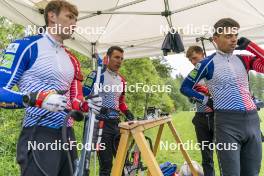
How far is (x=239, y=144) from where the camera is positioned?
106 inches

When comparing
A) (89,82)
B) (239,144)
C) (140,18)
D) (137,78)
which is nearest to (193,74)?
(239,144)

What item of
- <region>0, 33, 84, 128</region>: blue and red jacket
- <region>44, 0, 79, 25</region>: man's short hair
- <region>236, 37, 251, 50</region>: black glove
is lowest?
<region>0, 33, 84, 128</region>: blue and red jacket

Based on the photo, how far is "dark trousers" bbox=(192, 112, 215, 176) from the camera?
14.4 feet

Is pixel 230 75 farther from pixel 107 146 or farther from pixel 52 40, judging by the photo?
pixel 107 146

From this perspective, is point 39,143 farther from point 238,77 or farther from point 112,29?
point 112,29

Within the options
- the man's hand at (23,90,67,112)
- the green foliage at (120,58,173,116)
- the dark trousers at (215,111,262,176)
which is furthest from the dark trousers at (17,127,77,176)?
the green foliage at (120,58,173,116)

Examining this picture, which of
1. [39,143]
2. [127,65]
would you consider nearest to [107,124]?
[39,143]

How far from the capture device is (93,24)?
6.06m

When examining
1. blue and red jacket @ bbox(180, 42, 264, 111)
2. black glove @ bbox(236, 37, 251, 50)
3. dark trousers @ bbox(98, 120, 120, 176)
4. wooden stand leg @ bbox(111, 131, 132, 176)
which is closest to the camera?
wooden stand leg @ bbox(111, 131, 132, 176)

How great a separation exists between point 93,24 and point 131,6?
886 millimetres

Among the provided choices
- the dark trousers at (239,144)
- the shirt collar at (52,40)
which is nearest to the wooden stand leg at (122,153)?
the dark trousers at (239,144)

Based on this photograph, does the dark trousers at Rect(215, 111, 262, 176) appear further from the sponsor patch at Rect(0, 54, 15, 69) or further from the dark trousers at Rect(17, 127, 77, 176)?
the sponsor patch at Rect(0, 54, 15, 69)

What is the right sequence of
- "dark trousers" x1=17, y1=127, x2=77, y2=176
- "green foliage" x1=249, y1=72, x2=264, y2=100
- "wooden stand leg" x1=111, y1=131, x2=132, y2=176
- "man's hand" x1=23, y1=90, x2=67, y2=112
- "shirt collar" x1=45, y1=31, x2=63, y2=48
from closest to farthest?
"man's hand" x1=23, y1=90, x2=67, y2=112 → "dark trousers" x1=17, y1=127, x2=77, y2=176 → "shirt collar" x1=45, y1=31, x2=63, y2=48 → "wooden stand leg" x1=111, y1=131, x2=132, y2=176 → "green foliage" x1=249, y1=72, x2=264, y2=100

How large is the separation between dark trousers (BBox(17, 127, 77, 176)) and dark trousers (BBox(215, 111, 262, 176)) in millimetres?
1372
